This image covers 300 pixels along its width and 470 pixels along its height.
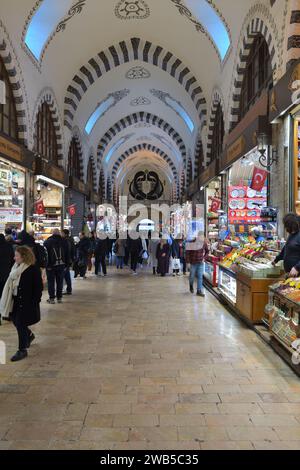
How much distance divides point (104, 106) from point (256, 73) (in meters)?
8.94

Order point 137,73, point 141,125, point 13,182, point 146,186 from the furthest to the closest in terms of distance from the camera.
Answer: point 146,186 → point 141,125 → point 137,73 → point 13,182

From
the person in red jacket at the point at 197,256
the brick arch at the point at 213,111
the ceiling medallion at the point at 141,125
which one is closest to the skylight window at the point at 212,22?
the brick arch at the point at 213,111

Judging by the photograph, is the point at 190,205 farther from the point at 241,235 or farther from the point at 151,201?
the point at 151,201

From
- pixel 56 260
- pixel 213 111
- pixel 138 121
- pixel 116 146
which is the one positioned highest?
pixel 138 121

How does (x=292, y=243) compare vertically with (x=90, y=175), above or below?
below

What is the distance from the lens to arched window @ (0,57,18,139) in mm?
9079

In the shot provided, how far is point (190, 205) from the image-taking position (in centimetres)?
1756

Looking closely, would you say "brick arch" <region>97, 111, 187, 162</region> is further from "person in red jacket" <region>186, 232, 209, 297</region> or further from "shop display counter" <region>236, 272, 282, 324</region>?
"shop display counter" <region>236, 272, 282, 324</region>

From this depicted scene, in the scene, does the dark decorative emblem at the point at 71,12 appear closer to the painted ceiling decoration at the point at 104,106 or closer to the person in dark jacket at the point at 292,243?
the painted ceiling decoration at the point at 104,106

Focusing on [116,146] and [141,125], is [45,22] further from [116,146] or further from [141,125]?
[116,146]

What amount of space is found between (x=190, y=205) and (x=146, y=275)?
617cm

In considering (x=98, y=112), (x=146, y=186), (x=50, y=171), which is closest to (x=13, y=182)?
(x=50, y=171)

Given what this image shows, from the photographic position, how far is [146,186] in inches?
1356
